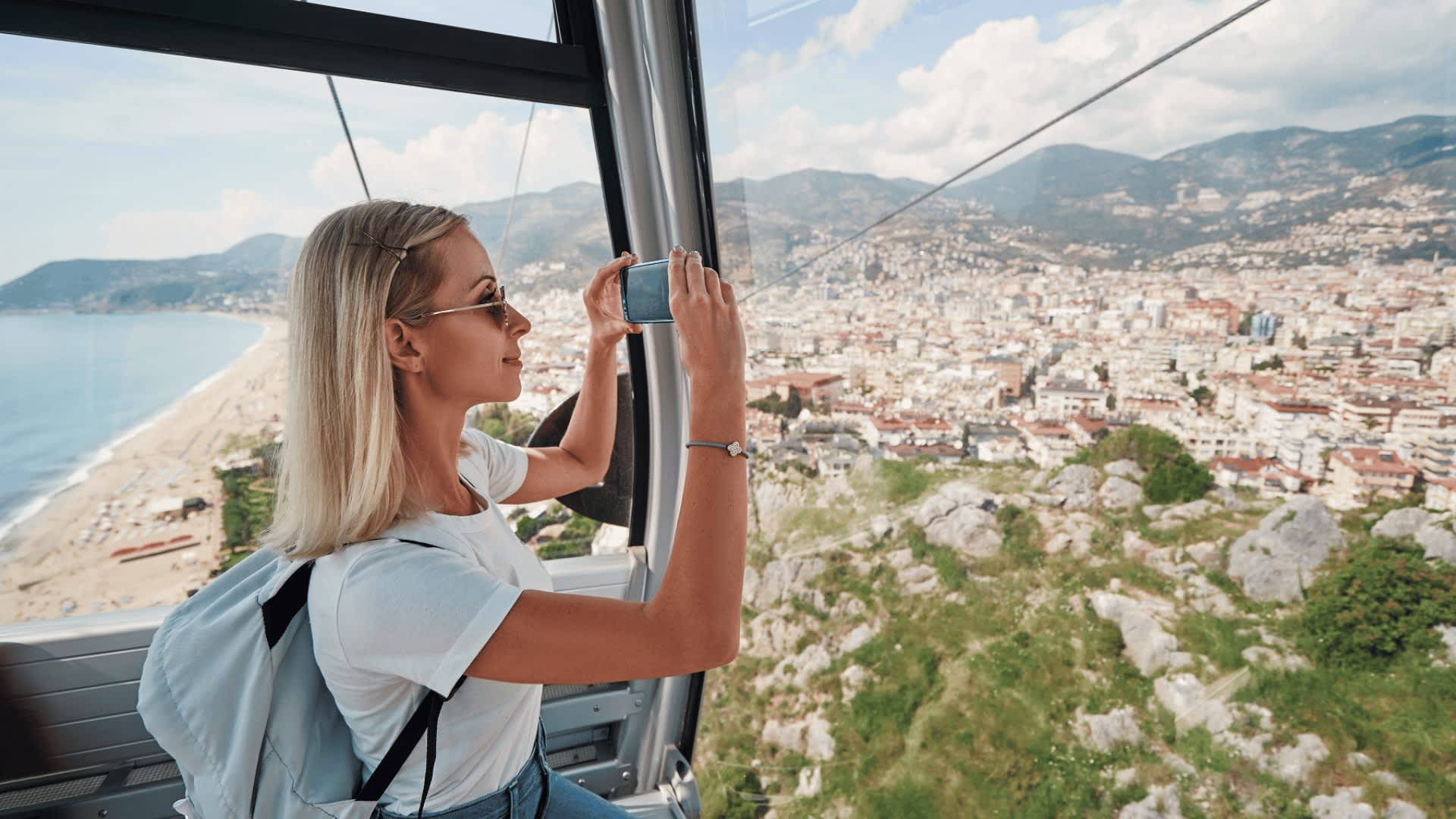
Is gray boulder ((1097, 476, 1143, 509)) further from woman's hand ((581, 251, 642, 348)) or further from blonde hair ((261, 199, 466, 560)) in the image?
blonde hair ((261, 199, 466, 560))

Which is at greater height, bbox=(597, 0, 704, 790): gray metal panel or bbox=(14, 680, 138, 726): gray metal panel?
bbox=(597, 0, 704, 790): gray metal panel

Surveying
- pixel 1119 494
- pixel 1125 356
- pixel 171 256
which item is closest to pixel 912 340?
pixel 1125 356

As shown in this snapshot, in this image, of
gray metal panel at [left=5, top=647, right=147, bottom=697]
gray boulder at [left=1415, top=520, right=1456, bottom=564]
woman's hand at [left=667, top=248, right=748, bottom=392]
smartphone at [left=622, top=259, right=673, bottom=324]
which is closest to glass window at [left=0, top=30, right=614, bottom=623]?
gray metal panel at [left=5, top=647, right=147, bottom=697]

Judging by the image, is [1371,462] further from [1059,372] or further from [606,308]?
[606,308]

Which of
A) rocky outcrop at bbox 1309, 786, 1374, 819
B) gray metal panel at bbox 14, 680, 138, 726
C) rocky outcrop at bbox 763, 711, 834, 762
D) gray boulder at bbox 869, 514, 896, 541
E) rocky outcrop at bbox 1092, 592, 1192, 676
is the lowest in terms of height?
rocky outcrop at bbox 763, 711, 834, 762

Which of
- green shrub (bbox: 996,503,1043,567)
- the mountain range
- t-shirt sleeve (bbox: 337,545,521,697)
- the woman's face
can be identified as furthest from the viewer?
green shrub (bbox: 996,503,1043,567)

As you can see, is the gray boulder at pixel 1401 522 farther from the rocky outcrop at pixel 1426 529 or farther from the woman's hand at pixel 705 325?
the woman's hand at pixel 705 325

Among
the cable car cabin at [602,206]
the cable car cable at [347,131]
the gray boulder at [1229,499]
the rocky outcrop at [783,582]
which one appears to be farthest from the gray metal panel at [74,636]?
the gray boulder at [1229,499]
